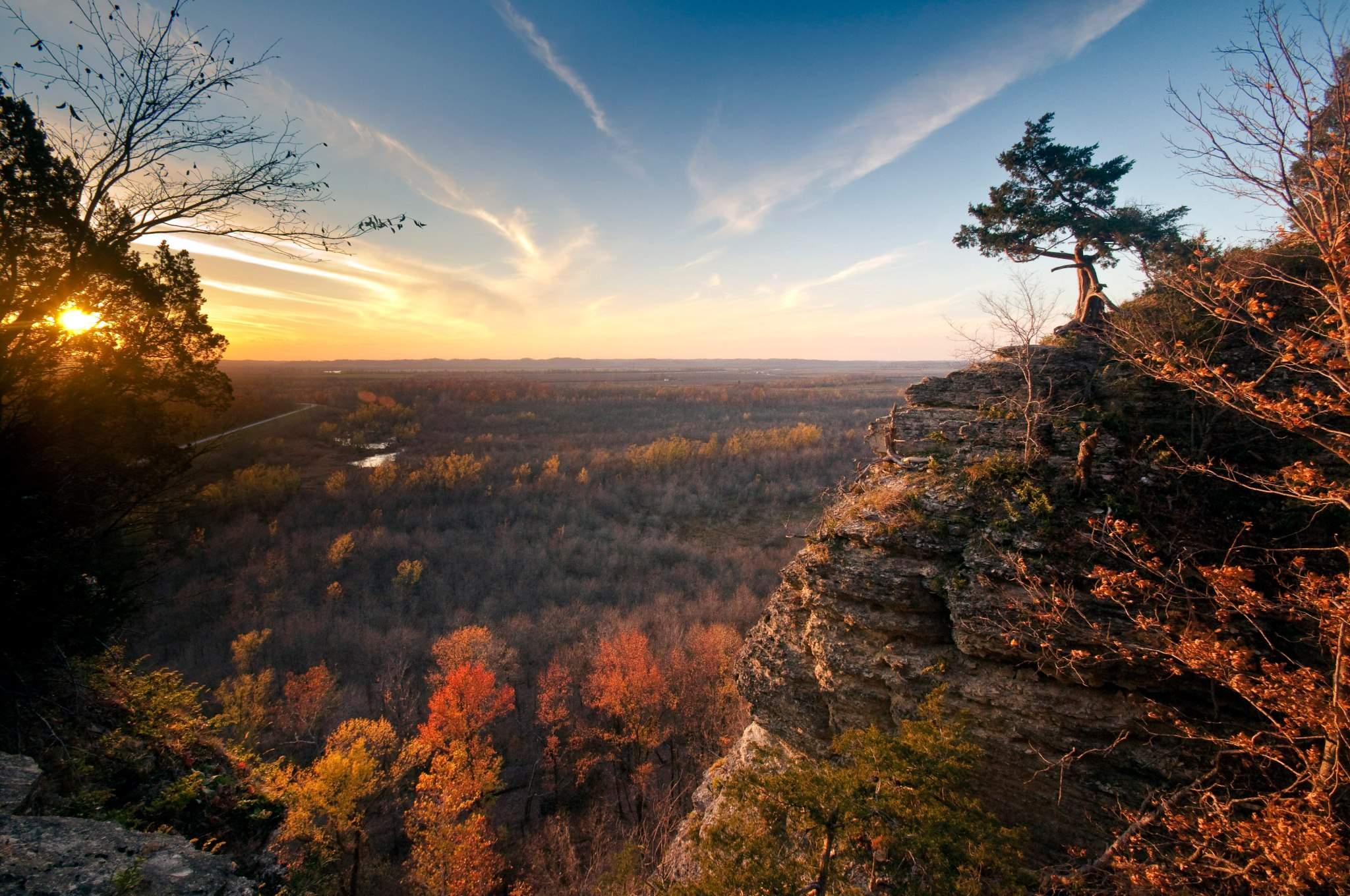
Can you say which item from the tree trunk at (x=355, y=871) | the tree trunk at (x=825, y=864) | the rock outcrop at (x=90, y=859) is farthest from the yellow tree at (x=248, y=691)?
the tree trunk at (x=825, y=864)

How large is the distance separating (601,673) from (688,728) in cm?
529

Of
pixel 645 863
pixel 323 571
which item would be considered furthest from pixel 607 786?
pixel 323 571

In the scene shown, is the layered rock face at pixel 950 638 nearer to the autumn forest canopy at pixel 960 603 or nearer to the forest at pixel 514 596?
the autumn forest canopy at pixel 960 603

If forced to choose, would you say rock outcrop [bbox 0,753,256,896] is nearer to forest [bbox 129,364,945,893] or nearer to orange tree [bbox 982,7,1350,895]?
forest [bbox 129,364,945,893]

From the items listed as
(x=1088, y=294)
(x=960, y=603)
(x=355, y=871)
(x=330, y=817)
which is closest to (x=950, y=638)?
(x=960, y=603)

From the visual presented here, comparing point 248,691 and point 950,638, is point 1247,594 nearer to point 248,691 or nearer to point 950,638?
point 950,638

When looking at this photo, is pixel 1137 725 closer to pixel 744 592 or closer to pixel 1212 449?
pixel 1212 449

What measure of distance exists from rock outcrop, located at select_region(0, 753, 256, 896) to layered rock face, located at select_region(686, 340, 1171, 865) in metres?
8.72

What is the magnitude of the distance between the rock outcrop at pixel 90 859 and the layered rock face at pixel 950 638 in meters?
8.72

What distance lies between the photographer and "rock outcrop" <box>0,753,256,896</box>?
3.85 meters

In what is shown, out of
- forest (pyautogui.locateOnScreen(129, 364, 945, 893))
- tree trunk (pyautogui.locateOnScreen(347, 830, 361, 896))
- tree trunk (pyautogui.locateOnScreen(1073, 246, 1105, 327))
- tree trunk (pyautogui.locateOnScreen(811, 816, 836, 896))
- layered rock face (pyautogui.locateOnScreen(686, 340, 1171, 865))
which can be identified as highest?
tree trunk (pyautogui.locateOnScreen(1073, 246, 1105, 327))

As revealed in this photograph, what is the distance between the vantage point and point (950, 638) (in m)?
7.94

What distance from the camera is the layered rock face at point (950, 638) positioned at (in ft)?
21.8

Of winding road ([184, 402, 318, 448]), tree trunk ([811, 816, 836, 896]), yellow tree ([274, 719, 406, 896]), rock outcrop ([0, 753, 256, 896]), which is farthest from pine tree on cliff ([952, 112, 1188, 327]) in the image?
winding road ([184, 402, 318, 448])
